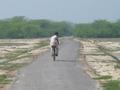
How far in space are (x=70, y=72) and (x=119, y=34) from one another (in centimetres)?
16296

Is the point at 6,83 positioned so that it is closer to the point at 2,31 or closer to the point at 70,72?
the point at 70,72

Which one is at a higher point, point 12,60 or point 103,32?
point 12,60

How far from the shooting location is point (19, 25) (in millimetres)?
196625

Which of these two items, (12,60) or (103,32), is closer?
(12,60)

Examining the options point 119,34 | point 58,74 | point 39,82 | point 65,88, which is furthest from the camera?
point 119,34

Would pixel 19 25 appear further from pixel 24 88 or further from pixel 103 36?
pixel 24 88

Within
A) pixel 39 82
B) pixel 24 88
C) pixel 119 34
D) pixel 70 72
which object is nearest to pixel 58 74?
pixel 70 72

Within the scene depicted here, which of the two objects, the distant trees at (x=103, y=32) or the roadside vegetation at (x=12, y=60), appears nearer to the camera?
the roadside vegetation at (x=12, y=60)

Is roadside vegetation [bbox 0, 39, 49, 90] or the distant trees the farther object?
the distant trees

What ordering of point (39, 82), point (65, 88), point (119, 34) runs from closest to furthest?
point (65, 88) → point (39, 82) → point (119, 34)

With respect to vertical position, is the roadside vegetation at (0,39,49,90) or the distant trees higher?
the roadside vegetation at (0,39,49,90)

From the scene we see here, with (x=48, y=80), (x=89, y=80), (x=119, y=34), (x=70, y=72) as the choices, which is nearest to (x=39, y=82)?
(x=48, y=80)

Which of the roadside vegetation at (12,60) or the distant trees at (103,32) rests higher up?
the roadside vegetation at (12,60)

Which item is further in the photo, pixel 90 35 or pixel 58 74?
pixel 90 35
